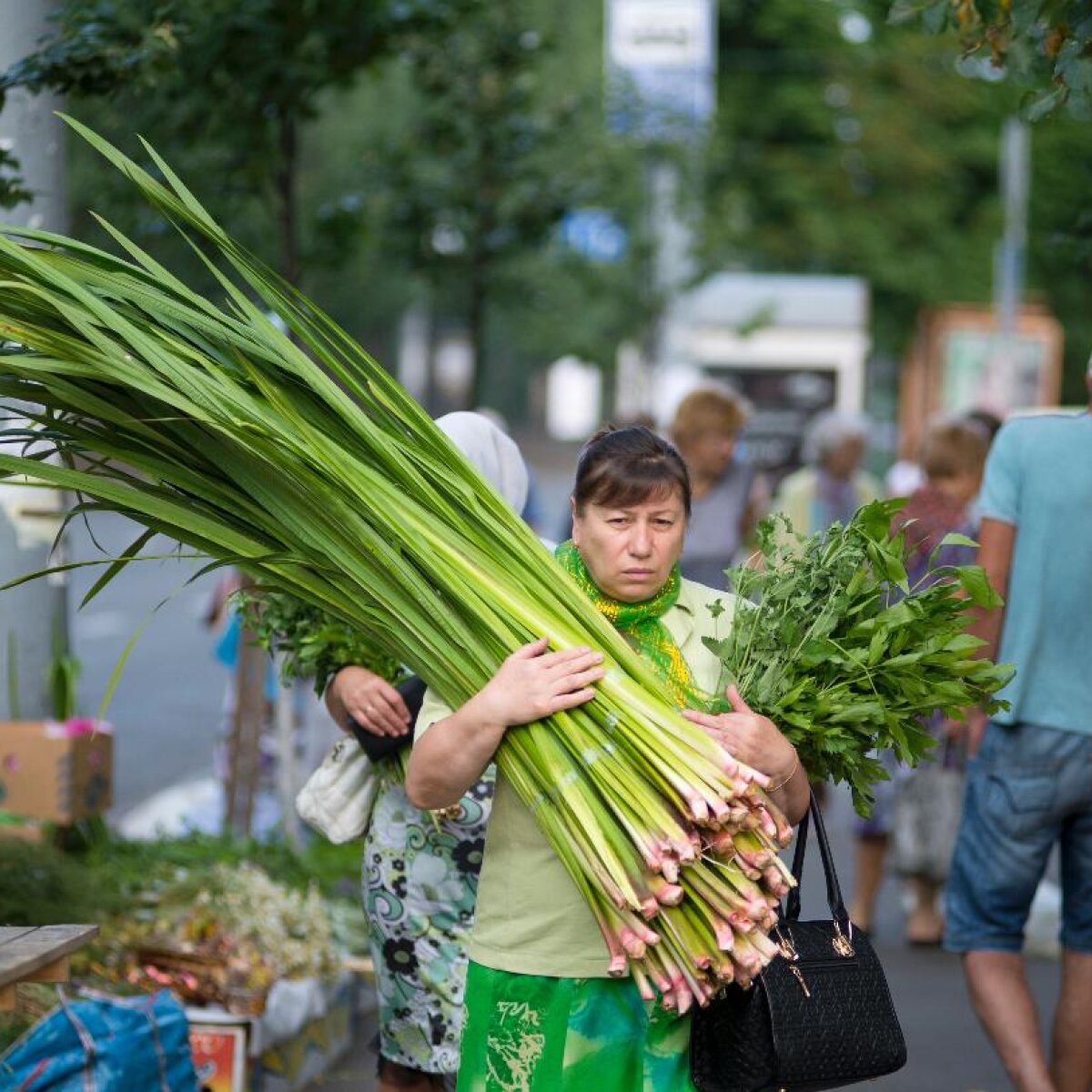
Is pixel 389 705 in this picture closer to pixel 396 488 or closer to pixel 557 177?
pixel 396 488

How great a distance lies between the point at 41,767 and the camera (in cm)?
615

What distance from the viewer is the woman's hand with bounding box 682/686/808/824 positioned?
126 inches

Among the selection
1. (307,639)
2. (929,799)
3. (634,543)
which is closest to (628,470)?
(634,543)

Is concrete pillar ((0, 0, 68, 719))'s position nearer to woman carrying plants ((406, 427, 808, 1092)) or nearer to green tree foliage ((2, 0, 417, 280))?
green tree foliage ((2, 0, 417, 280))

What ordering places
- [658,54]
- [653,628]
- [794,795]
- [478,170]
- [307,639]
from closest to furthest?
[794,795], [653,628], [307,639], [478,170], [658,54]

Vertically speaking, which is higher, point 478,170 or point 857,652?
point 478,170

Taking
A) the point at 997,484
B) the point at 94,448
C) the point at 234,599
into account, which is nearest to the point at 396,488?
the point at 94,448

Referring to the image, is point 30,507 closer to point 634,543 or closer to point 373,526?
point 373,526

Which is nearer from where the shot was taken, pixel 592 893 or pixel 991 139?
pixel 592 893

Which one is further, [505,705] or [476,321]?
[476,321]

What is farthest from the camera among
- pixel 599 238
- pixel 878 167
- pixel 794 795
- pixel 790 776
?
pixel 878 167

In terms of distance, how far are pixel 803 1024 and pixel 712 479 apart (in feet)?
16.4

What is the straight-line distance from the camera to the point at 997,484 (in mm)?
5148

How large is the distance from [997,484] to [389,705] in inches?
Result: 71.2
